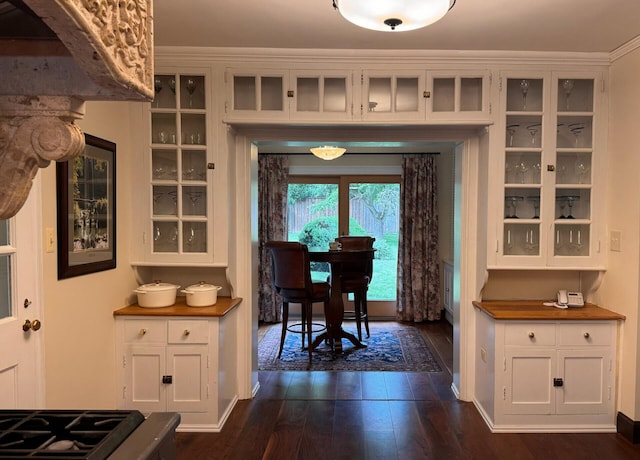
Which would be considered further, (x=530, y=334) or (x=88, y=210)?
(x=530, y=334)

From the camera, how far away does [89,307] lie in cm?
257

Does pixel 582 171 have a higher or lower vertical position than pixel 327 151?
lower

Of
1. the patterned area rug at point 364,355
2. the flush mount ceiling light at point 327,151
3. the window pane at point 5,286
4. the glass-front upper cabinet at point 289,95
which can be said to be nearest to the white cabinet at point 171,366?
the window pane at point 5,286

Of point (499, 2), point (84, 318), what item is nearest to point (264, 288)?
point (84, 318)

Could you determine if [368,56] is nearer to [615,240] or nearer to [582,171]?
[582,171]

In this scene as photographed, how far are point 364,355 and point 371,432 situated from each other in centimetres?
167

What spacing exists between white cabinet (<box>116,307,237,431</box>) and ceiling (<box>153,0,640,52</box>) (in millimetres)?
1856

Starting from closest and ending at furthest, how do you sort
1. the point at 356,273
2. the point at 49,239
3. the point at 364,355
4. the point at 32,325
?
the point at 32,325
the point at 49,239
the point at 364,355
the point at 356,273

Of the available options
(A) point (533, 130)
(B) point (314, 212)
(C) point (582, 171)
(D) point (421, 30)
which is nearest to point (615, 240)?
(C) point (582, 171)

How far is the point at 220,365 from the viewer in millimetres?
2941

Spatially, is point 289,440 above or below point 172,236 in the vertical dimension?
below

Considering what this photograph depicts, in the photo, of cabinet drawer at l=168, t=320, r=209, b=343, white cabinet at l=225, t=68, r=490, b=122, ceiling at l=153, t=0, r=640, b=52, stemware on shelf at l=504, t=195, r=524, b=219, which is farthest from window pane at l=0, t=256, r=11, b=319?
stemware on shelf at l=504, t=195, r=524, b=219

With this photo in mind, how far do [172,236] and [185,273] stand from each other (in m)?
0.39

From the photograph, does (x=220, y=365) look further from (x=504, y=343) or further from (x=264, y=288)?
(x=264, y=288)
